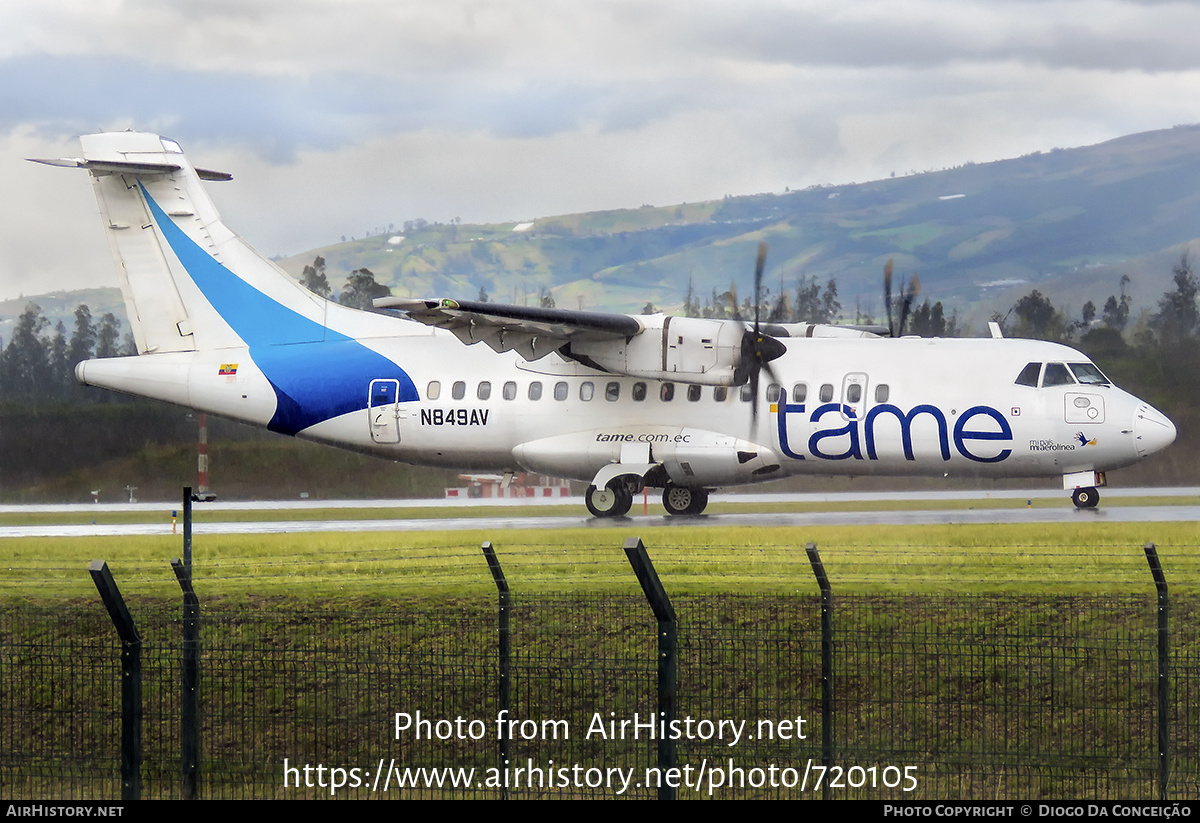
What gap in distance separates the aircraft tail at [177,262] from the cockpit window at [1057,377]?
14107mm

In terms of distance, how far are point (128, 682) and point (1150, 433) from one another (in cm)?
1986

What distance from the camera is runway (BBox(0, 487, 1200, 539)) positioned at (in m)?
23.8

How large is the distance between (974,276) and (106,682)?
56805 millimetres

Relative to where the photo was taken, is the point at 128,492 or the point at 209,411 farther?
the point at 128,492

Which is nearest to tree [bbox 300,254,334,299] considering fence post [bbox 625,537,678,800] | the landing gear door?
the landing gear door

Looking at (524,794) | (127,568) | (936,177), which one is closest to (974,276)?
(936,177)

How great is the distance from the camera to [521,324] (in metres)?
24.5

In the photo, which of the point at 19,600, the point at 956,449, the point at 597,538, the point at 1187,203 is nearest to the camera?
the point at 19,600

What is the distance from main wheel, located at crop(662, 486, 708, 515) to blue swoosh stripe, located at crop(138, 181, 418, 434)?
18.1ft

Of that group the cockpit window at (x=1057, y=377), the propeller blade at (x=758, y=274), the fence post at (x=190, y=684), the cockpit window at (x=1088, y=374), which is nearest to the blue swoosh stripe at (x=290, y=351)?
the propeller blade at (x=758, y=274)

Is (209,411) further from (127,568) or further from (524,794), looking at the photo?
(524,794)

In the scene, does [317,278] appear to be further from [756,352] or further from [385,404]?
[756,352]

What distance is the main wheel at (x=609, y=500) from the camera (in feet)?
84.6

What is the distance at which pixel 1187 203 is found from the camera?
70.2 m
